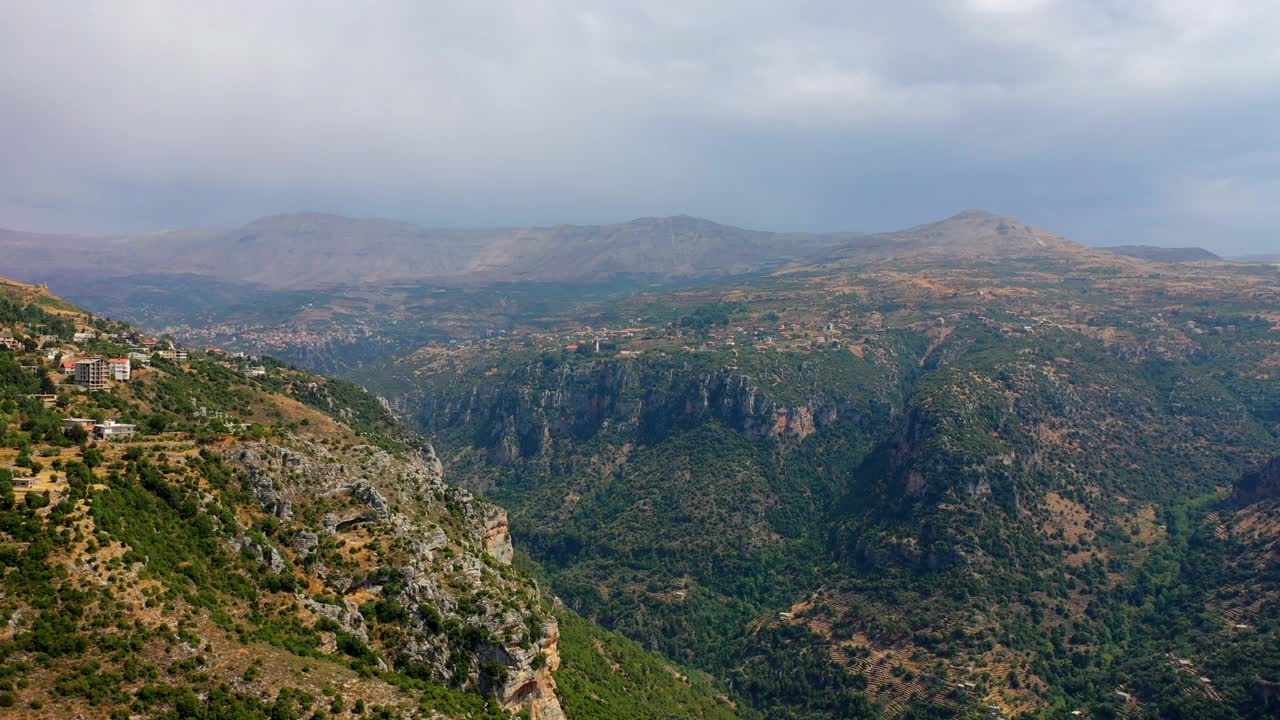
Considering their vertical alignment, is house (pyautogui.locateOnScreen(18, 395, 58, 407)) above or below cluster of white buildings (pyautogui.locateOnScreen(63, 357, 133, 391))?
below

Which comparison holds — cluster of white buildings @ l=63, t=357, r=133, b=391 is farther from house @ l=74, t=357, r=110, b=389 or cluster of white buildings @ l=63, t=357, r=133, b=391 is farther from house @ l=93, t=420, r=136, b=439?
house @ l=93, t=420, r=136, b=439

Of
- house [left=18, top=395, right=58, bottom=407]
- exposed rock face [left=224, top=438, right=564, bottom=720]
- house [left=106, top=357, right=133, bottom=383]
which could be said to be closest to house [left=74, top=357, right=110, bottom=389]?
house [left=106, top=357, right=133, bottom=383]

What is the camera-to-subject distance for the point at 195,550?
46.8 m

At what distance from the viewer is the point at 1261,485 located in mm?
122062

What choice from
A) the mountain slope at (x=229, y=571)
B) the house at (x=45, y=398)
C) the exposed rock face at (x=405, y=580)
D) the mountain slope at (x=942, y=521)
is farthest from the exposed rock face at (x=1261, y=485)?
the house at (x=45, y=398)

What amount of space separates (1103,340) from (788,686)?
5683 inches

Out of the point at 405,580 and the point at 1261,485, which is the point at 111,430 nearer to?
the point at 405,580

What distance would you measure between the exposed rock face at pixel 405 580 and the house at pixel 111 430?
353 inches

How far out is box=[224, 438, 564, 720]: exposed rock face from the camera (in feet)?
169

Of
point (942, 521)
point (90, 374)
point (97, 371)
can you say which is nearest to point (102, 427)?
point (90, 374)

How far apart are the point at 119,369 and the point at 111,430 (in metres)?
17.9

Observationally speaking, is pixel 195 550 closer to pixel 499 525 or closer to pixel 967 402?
pixel 499 525

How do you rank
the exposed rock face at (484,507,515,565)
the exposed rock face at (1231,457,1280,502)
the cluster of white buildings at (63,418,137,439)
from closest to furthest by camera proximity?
the cluster of white buildings at (63,418,137,439) < the exposed rock face at (484,507,515,565) < the exposed rock face at (1231,457,1280,502)

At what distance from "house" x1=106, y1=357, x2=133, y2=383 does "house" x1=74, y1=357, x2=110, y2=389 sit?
276 cm
